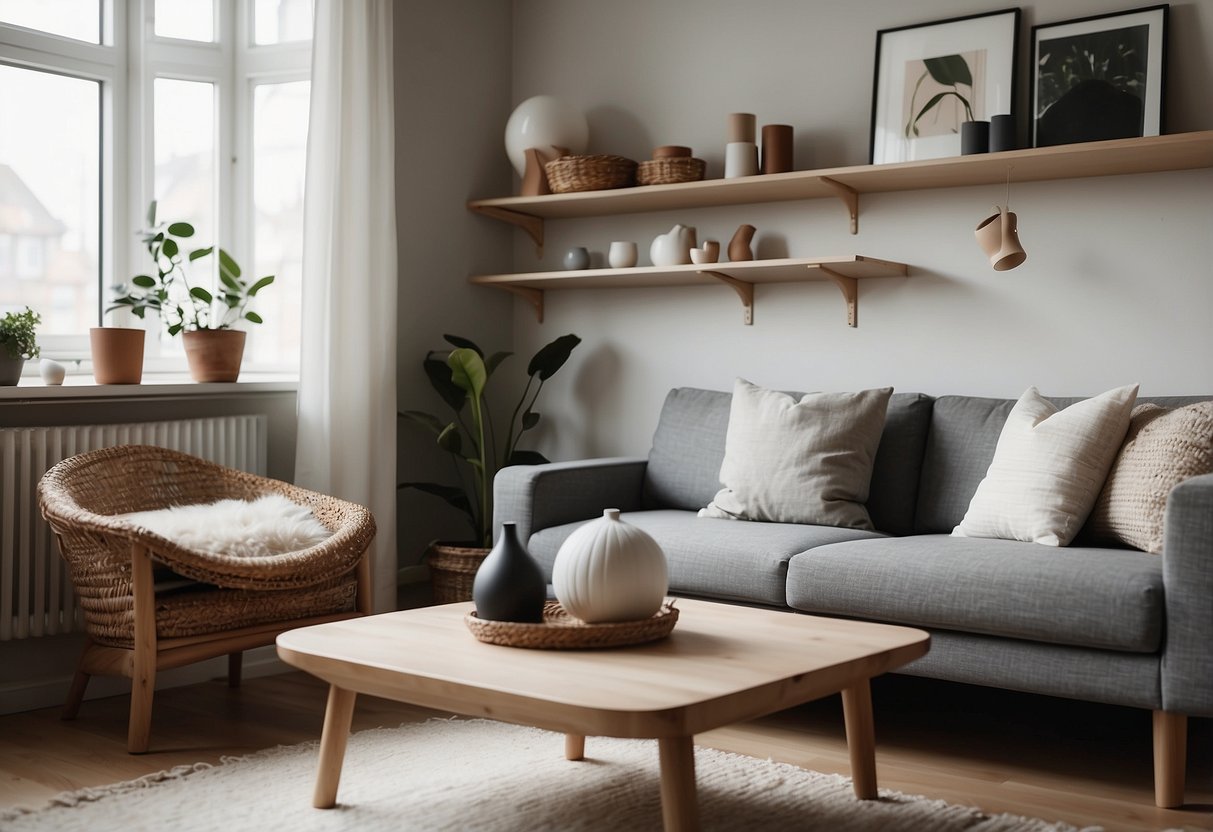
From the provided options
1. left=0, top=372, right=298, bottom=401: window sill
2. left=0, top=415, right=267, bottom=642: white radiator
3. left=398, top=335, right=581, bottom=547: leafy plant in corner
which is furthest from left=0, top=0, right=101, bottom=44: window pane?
left=398, top=335, right=581, bottom=547: leafy plant in corner

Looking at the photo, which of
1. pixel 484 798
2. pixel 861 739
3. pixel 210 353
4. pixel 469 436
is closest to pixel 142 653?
pixel 484 798

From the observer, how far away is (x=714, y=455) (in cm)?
373

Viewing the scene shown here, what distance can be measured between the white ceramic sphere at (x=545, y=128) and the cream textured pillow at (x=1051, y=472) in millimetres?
1972

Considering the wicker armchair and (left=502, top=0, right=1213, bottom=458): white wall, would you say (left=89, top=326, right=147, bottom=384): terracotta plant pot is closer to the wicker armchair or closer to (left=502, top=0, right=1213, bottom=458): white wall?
the wicker armchair

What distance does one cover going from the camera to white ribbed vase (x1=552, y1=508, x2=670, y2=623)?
2170 millimetres

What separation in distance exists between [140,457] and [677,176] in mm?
1882

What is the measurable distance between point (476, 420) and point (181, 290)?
103 cm

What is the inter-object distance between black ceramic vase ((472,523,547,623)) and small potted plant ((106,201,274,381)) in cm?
170

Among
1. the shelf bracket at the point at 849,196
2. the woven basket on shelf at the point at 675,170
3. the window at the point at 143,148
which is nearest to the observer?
the window at the point at 143,148

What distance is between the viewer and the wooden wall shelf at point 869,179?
3170mm

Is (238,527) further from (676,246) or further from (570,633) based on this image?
(676,246)

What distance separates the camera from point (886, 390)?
11.3 ft

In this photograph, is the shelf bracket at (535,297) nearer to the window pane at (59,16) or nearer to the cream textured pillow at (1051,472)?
the window pane at (59,16)

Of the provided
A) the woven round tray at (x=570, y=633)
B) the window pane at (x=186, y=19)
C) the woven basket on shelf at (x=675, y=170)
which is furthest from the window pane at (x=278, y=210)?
the woven round tray at (x=570, y=633)
